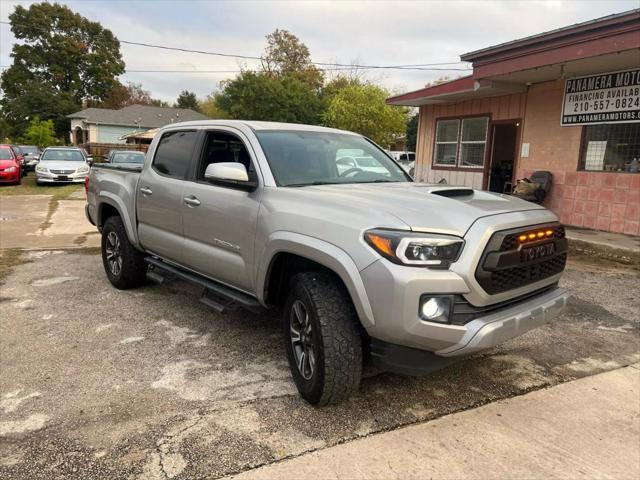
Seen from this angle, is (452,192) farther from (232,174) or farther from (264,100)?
(264,100)

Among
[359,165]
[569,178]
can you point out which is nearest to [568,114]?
[569,178]

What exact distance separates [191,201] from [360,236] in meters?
1.97

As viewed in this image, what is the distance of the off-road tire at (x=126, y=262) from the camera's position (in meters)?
5.50

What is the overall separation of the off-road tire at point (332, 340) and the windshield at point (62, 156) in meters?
20.0

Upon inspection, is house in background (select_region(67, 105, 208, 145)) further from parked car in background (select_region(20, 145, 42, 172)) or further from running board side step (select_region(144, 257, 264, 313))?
running board side step (select_region(144, 257, 264, 313))

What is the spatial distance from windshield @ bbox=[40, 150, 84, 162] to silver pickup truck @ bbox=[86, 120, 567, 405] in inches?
707

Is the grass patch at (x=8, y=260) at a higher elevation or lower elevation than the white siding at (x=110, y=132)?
lower

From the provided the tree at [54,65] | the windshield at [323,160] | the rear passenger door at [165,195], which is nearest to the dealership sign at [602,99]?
the windshield at [323,160]

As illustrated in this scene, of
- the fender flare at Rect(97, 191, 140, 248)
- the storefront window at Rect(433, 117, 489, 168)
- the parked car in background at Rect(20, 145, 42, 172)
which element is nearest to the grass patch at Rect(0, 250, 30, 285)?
the fender flare at Rect(97, 191, 140, 248)

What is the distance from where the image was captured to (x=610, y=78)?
943cm

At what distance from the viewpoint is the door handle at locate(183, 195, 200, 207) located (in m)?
4.20

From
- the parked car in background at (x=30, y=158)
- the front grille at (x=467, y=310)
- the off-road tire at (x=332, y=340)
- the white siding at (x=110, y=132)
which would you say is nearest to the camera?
the front grille at (x=467, y=310)

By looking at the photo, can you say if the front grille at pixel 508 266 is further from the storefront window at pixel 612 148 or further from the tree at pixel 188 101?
the tree at pixel 188 101

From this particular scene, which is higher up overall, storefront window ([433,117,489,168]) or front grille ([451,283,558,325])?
storefront window ([433,117,489,168])
